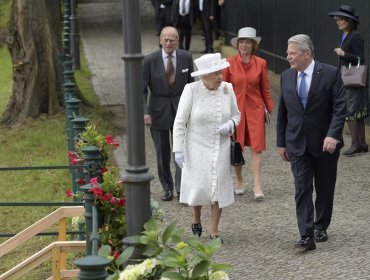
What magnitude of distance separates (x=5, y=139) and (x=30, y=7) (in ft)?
7.70

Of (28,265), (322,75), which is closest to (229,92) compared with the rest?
(322,75)

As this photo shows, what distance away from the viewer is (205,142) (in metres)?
8.91

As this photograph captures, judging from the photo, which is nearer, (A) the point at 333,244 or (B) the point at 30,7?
(A) the point at 333,244

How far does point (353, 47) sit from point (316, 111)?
441cm

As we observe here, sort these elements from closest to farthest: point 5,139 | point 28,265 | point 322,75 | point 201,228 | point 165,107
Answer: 1. point 28,265
2. point 322,75
3. point 201,228
4. point 165,107
5. point 5,139

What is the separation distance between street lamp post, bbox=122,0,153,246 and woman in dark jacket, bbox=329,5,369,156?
7.05 m

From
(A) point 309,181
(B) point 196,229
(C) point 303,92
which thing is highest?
(C) point 303,92

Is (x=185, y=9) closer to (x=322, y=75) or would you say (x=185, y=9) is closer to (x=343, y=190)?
(x=343, y=190)

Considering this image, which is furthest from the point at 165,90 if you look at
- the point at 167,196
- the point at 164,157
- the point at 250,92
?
the point at 167,196

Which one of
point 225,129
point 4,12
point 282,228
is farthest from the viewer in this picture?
point 4,12

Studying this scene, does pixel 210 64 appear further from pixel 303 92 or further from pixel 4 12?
pixel 4 12

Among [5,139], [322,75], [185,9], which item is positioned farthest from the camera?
[185,9]

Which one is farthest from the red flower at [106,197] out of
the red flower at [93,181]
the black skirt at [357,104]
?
the black skirt at [357,104]

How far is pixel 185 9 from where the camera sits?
23.2 m
